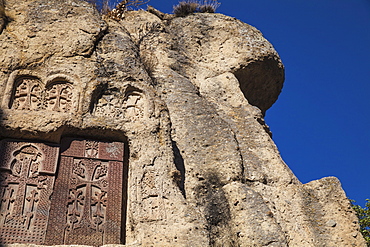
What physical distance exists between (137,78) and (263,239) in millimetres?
3034

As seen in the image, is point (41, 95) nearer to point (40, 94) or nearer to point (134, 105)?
point (40, 94)

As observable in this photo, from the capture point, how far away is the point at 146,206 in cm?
591

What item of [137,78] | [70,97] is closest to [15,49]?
[70,97]

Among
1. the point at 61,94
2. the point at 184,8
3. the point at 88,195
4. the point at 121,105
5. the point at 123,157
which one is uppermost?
the point at 184,8

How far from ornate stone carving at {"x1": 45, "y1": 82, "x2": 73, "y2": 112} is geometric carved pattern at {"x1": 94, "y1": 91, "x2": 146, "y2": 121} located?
16.4 inches

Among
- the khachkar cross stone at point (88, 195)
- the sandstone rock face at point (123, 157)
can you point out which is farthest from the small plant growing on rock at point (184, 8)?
the khachkar cross stone at point (88, 195)

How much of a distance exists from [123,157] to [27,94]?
1627mm

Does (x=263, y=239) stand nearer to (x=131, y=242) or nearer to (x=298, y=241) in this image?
(x=298, y=241)

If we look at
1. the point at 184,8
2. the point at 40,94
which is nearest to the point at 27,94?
the point at 40,94

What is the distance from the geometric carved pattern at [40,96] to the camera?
652 centimetres

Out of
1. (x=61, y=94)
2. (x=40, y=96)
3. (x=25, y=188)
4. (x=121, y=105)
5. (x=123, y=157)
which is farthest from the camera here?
(x=121, y=105)

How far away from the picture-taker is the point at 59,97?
6.73m

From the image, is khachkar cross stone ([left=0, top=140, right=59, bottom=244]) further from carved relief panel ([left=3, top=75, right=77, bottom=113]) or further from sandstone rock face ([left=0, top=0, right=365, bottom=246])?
carved relief panel ([left=3, top=75, right=77, bottom=113])

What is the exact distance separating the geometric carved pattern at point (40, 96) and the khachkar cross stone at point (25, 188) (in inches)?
23.2
